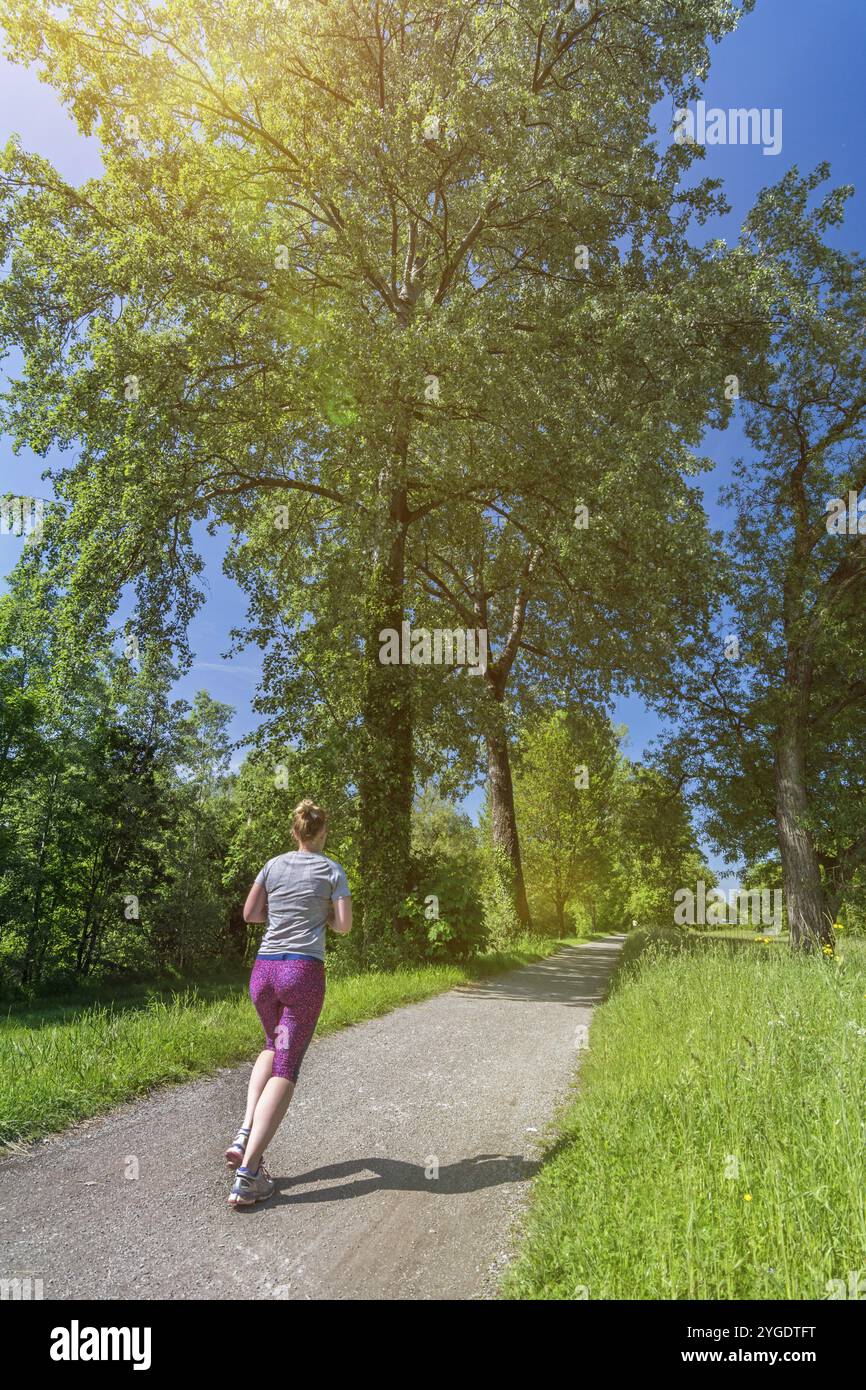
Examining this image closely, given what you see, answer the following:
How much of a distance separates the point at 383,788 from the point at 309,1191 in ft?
32.5

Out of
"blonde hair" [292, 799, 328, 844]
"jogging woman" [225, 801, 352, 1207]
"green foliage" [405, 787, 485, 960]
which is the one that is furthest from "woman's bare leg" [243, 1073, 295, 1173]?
"green foliage" [405, 787, 485, 960]

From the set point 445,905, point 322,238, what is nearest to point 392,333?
point 322,238

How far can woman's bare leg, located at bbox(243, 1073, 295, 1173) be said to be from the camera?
3787mm

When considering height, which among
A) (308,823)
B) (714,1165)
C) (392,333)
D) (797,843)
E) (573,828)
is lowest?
(573,828)

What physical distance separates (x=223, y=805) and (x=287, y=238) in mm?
26693

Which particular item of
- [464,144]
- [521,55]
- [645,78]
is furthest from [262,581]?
[645,78]

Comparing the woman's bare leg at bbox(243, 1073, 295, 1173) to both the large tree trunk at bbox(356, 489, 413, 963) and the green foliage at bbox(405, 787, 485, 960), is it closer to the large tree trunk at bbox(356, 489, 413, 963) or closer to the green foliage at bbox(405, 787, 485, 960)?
the green foliage at bbox(405, 787, 485, 960)

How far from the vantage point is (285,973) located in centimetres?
414

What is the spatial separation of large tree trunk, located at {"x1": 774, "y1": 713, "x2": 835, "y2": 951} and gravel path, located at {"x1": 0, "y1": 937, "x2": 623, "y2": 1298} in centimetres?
1279

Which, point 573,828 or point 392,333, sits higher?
point 392,333

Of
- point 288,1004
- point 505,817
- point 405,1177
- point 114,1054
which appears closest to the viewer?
point 288,1004

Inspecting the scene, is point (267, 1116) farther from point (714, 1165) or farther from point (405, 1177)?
point (714, 1165)

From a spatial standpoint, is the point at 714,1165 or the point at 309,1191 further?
the point at 309,1191

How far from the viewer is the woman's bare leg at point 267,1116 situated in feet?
12.4
